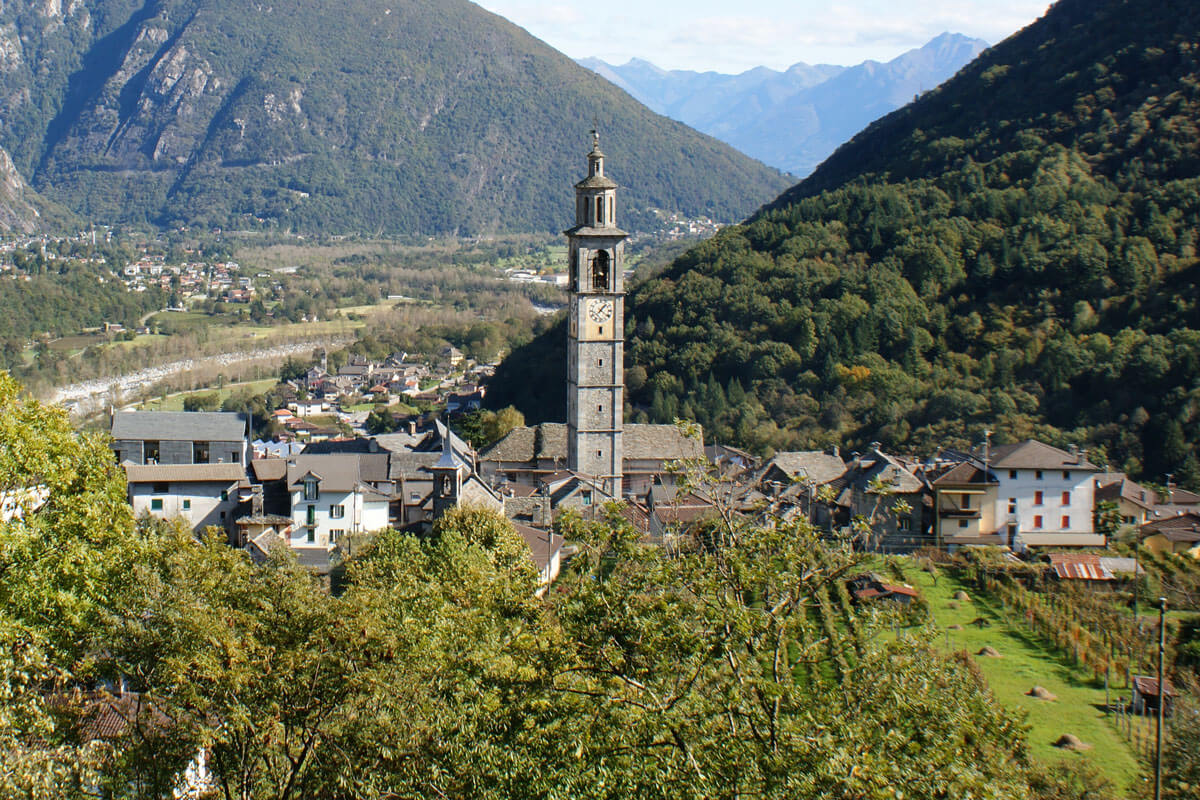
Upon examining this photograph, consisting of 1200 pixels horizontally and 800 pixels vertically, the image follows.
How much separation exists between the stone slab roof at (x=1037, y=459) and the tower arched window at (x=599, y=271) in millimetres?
14850

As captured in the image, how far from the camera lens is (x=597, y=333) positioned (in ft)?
155

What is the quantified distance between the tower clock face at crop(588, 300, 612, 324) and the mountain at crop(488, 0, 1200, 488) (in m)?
18.4

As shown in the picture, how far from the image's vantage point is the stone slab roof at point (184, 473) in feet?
128

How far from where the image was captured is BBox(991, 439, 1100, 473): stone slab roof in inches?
1768

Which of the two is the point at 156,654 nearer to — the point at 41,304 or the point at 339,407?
the point at 339,407

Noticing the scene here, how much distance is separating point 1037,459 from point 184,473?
2776 cm

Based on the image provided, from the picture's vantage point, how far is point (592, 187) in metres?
46.9

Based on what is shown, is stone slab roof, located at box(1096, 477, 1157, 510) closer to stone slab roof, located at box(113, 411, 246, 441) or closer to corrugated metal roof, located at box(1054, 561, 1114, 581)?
corrugated metal roof, located at box(1054, 561, 1114, 581)

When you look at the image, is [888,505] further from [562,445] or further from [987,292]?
[987,292]

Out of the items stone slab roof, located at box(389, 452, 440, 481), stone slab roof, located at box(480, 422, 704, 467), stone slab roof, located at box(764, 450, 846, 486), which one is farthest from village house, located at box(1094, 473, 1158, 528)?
stone slab roof, located at box(389, 452, 440, 481)

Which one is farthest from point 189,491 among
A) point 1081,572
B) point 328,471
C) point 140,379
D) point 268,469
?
point 140,379

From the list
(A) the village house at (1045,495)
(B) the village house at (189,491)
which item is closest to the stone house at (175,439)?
(B) the village house at (189,491)

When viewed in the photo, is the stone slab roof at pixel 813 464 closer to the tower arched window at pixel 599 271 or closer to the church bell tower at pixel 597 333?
the church bell tower at pixel 597 333

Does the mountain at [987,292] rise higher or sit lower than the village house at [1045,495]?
higher
